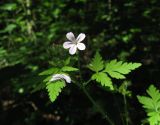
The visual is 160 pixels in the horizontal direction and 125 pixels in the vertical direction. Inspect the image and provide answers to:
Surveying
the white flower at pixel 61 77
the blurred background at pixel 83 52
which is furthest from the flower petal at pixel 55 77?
the blurred background at pixel 83 52

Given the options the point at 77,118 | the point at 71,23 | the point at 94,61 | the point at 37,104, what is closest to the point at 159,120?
the point at 94,61

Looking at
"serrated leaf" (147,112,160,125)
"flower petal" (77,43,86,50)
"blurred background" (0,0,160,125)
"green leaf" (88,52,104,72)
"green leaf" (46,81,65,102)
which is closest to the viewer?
"green leaf" (46,81,65,102)

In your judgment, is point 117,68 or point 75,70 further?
point 117,68

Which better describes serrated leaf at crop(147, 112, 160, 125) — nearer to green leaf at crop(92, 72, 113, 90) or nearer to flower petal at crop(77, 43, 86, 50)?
green leaf at crop(92, 72, 113, 90)

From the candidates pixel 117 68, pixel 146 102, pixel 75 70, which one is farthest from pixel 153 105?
pixel 75 70

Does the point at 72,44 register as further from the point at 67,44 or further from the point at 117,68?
the point at 117,68

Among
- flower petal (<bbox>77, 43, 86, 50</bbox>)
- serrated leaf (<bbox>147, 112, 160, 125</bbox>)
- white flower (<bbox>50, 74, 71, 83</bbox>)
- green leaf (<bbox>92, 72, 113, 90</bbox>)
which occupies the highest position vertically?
flower petal (<bbox>77, 43, 86, 50</bbox>)

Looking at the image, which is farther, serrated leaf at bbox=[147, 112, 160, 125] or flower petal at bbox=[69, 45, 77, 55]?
serrated leaf at bbox=[147, 112, 160, 125]

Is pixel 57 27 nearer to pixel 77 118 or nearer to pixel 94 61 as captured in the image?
pixel 77 118

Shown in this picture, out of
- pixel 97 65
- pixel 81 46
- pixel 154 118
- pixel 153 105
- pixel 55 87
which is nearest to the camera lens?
pixel 55 87

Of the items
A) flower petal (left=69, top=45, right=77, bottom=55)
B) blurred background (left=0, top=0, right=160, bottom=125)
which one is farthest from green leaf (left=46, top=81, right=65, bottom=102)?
blurred background (left=0, top=0, right=160, bottom=125)
